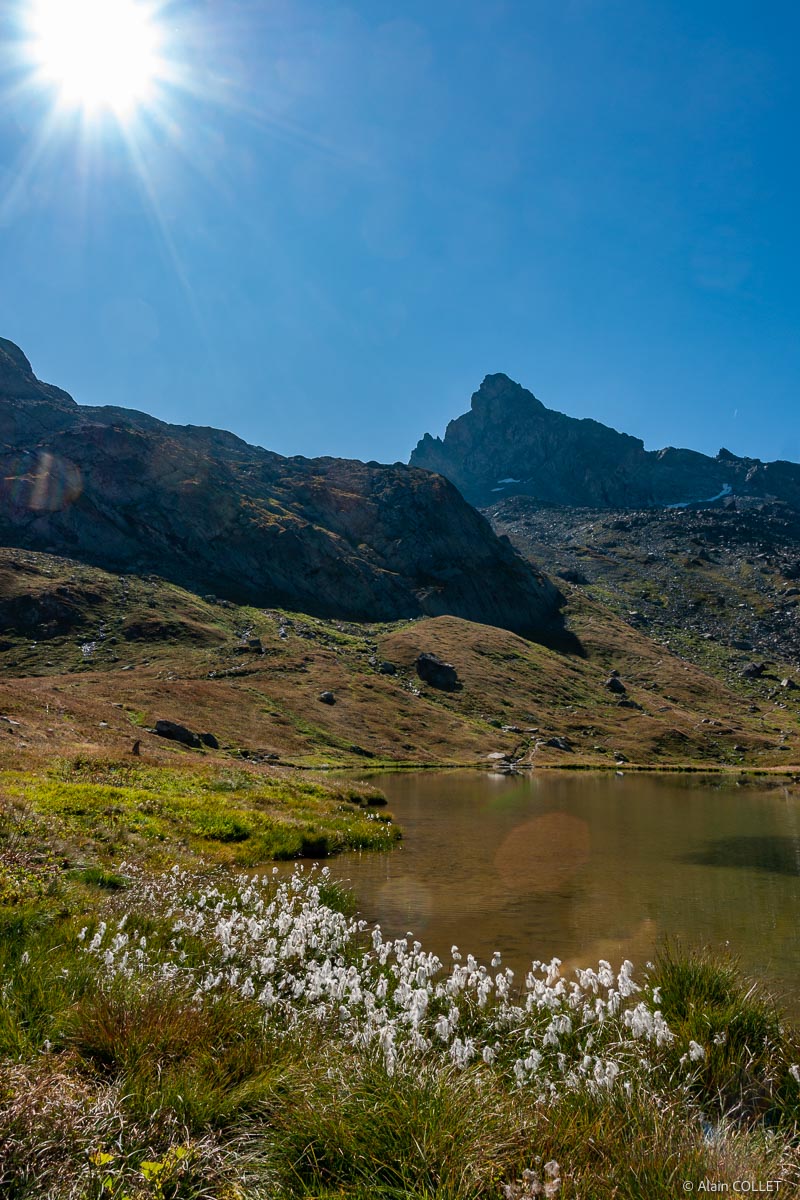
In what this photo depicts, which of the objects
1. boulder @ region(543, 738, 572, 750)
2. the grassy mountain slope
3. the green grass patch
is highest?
the green grass patch

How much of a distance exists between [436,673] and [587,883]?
380 feet

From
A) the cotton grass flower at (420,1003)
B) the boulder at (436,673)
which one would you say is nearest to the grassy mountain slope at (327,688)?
the boulder at (436,673)

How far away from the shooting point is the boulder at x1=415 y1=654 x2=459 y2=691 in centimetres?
13388

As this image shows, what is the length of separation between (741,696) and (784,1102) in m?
184

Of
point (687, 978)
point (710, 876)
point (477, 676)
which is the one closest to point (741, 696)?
point (477, 676)

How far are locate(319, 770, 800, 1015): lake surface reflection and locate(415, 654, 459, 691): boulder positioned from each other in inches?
3571

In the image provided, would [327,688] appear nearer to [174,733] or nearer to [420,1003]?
[174,733]

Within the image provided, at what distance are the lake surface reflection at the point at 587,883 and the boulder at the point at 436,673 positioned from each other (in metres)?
90.7

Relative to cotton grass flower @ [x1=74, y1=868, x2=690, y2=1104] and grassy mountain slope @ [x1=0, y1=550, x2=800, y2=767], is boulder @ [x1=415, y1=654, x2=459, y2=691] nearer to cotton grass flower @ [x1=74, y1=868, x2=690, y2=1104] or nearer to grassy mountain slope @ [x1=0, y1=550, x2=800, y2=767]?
grassy mountain slope @ [x1=0, y1=550, x2=800, y2=767]

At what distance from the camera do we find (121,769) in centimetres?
3030

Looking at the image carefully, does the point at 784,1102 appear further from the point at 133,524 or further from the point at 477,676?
the point at 133,524

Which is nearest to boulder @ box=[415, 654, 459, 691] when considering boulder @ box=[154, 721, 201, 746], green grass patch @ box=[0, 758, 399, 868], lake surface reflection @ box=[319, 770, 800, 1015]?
boulder @ box=[154, 721, 201, 746]

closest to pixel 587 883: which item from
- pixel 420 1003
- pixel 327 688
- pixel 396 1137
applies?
pixel 420 1003

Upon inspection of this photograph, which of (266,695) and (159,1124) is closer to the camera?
(159,1124)
